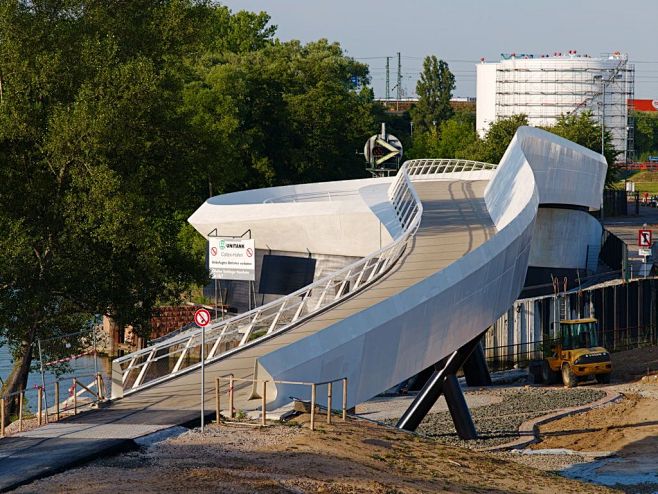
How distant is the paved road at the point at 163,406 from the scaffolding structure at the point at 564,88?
369ft

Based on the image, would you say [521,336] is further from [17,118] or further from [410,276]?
[17,118]

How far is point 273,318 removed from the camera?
3866cm

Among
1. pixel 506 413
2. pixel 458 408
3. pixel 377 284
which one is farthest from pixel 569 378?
pixel 377 284

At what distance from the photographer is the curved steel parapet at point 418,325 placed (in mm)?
26047

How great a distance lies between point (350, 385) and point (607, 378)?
1989 cm

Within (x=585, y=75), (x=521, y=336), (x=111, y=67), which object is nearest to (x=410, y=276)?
(x=111, y=67)

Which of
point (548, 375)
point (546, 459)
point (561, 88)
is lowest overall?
point (546, 459)

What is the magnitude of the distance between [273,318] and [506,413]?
7.08 m

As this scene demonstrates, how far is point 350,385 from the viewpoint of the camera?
27.4 m

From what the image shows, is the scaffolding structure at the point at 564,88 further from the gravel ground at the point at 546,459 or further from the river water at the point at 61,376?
the gravel ground at the point at 546,459

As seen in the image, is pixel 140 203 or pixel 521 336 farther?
pixel 521 336

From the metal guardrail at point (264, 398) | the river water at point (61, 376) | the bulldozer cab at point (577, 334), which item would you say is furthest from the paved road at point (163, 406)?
the river water at point (61, 376)

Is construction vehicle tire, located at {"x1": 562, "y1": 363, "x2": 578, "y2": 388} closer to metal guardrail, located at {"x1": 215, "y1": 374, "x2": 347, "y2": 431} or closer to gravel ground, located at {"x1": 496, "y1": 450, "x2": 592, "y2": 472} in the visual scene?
gravel ground, located at {"x1": 496, "y1": 450, "x2": 592, "y2": 472}

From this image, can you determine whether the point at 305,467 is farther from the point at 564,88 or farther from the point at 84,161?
the point at 564,88
